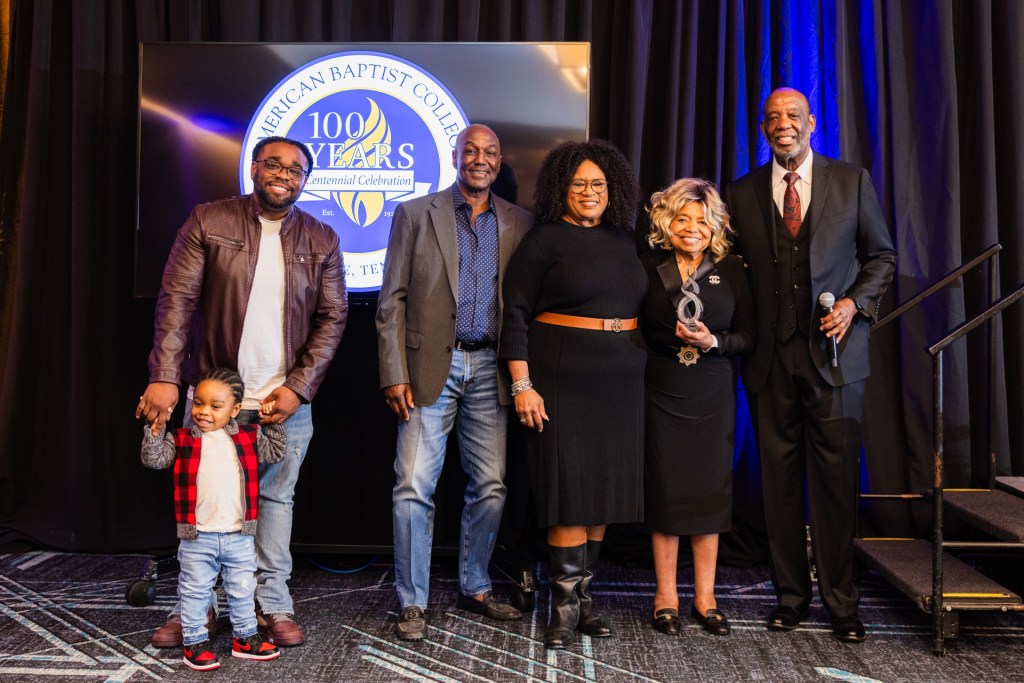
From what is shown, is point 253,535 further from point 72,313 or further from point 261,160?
point 72,313

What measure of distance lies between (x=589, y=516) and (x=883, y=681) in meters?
0.97

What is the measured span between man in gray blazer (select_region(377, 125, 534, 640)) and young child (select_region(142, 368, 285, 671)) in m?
0.51

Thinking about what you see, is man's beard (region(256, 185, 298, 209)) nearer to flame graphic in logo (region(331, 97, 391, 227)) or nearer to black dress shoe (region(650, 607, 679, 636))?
flame graphic in logo (region(331, 97, 391, 227))

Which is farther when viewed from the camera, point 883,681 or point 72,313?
point 72,313

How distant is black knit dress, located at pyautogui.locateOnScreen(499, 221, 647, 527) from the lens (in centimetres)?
281

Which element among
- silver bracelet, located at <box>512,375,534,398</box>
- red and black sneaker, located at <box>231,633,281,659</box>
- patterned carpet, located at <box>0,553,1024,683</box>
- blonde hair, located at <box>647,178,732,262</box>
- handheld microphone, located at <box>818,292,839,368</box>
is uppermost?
blonde hair, located at <box>647,178,732,262</box>

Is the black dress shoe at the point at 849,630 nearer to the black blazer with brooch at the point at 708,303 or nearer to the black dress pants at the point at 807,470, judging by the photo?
the black dress pants at the point at 807,470

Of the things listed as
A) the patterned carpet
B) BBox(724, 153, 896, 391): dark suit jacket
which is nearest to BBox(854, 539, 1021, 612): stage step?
the patterned carpet

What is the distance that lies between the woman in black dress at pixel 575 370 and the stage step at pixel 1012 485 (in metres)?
1.58

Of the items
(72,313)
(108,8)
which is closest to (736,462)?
(72,313)

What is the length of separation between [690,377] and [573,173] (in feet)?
2.55

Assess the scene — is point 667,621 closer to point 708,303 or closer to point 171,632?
point 708,303

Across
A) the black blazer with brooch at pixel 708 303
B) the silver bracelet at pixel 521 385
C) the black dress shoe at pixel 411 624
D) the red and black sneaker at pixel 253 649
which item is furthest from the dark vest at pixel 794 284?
the red and black sneaker at pixel 253 649

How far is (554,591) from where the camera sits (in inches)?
114
